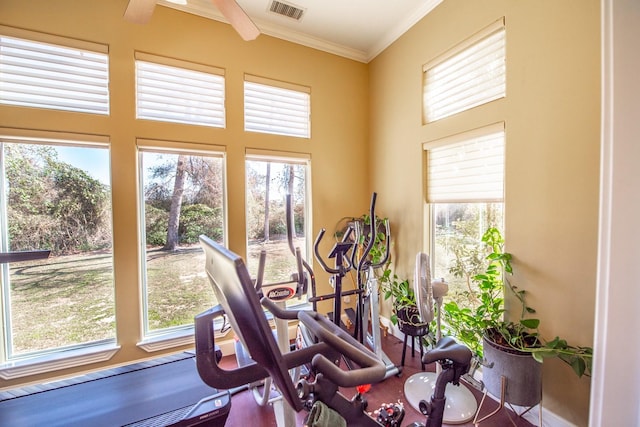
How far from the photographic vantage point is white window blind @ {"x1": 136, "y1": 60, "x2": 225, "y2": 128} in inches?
92.2

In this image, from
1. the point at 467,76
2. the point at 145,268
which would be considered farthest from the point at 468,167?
the point at 145,268

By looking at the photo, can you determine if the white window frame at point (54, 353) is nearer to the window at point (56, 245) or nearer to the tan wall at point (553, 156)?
the window at point (56, 245)

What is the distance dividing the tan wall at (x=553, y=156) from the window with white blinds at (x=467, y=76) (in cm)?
8

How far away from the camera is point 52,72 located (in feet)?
6.81

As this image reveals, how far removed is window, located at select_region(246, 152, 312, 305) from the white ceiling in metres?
1.36

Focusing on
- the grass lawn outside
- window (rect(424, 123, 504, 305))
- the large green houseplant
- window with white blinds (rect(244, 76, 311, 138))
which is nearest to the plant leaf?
the large green houseplant

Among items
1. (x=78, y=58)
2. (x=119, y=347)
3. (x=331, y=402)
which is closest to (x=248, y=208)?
(x=119, y=347)

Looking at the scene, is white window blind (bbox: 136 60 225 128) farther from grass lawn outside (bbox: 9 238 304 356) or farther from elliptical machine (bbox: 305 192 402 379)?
elliptical machine (bbox: 305 192 402 379)

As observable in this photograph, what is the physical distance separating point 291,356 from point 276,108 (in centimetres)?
261

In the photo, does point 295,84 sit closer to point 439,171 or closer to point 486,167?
point 439,171

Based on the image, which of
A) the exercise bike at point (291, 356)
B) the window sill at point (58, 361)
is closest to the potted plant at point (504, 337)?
the exercise bike at point (291, 356)

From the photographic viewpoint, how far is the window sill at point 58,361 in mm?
1994

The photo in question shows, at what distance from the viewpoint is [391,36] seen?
2854 millimetres

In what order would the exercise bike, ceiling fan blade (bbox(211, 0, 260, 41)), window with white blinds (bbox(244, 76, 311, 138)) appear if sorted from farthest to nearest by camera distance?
window with white blinds (bbox(244, 76, 311, 138)) < ceiling fan blade (bbox(211, 0, 260, 41)) < the exercise bike
